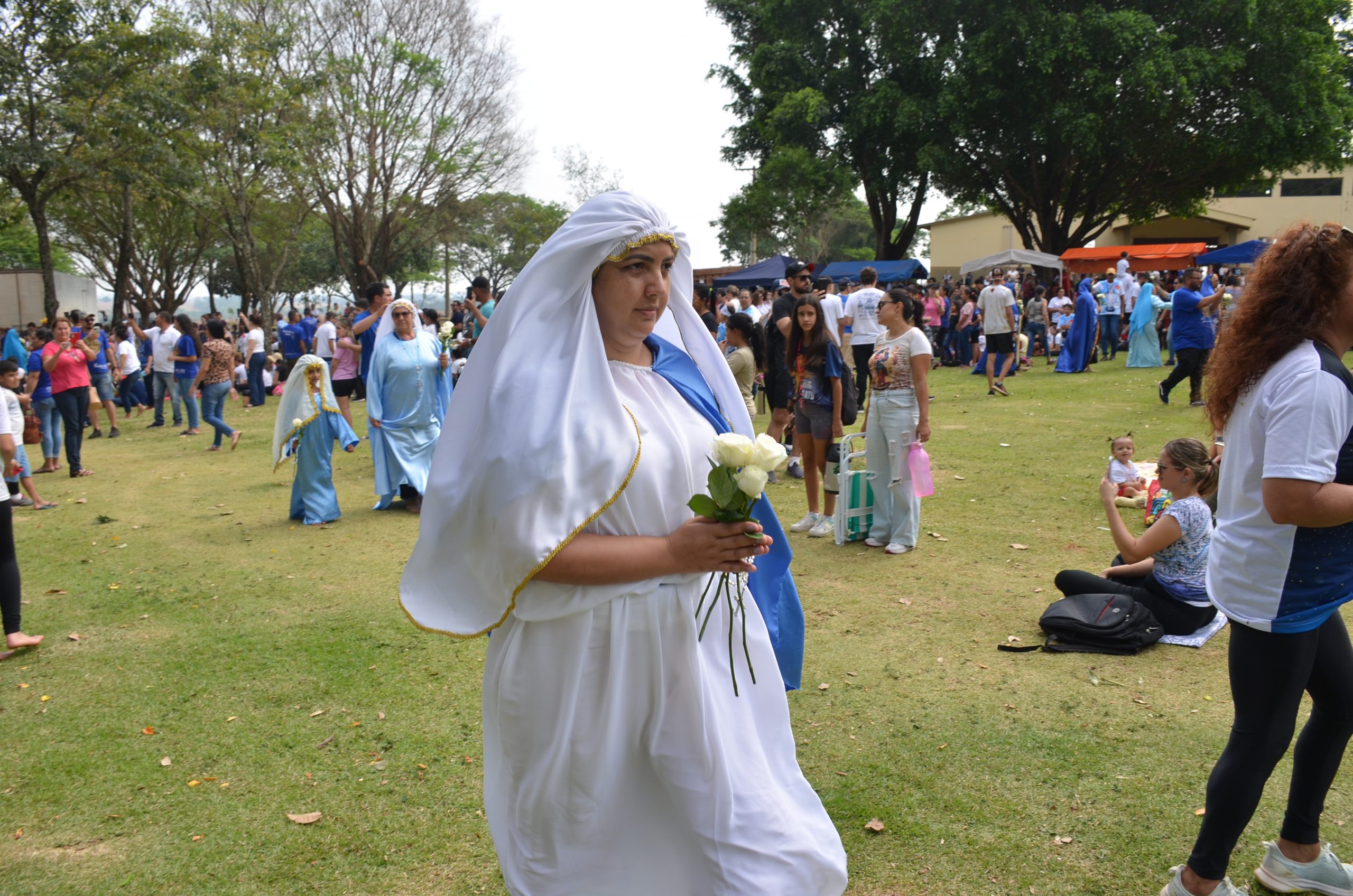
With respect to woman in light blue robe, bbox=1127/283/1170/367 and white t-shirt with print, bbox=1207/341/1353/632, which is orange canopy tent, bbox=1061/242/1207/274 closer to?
woman in light blue robe, bbox=1127/283/1170/367

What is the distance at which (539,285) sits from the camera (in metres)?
2.13

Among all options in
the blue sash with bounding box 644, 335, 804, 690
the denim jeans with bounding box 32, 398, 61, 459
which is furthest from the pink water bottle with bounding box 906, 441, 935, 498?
the denim jeans with bounding box 32, 398, 61, 459

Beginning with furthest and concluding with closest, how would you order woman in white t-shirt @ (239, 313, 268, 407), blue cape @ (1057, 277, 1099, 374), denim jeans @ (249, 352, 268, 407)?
denim jeans @ (249, 352, 268, 407), woman in white t-shirt @ (239, 313, 268, 407), blue cape @ (1057, 277, 1099, 374)

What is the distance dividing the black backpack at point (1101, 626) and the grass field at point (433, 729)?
0.31 feet

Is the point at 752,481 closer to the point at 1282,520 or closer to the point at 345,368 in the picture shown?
the point at 1282,520

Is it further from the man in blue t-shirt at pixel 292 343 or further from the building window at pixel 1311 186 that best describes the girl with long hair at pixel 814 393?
the building window at pixel 1311 186

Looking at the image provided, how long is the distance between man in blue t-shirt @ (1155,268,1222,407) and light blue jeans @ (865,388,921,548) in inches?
286

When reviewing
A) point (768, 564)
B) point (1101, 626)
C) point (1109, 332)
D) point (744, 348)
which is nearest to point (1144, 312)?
point (1109, 332)

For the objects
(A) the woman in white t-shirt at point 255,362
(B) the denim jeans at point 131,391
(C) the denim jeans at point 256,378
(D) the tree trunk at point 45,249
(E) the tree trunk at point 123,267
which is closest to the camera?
(B) the denim jeans at point 131,391

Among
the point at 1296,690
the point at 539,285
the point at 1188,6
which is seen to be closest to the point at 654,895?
the point at 539,285

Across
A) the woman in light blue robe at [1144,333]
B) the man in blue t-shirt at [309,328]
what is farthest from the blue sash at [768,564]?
the man in blue t-shirt at [309,328]

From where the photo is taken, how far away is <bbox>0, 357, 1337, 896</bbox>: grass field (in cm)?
336

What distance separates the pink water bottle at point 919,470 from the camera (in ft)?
22.9

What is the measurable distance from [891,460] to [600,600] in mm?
5380
